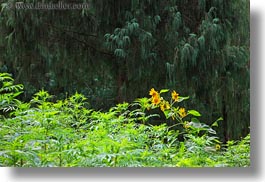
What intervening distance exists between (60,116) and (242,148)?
899 millimetres

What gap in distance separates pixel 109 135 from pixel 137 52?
17.0 inches

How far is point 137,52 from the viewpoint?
4.29 metres

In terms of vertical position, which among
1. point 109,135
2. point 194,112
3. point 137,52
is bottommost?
point 109,135

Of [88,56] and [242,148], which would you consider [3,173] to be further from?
[242,148]

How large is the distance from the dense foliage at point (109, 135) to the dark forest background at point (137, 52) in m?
0.05

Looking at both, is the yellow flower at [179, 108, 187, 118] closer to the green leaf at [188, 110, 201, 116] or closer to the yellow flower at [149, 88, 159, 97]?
the green leaf at [188, 110, 201, 116]

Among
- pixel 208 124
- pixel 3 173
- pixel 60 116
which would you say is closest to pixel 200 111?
pixel 208 124

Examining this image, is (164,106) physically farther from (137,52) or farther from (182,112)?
(137,52)

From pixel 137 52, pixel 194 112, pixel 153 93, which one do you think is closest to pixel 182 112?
pixel 194 112

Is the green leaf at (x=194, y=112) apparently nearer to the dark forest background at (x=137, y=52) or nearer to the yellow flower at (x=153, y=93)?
the dark forest background at (x=137, y=52)

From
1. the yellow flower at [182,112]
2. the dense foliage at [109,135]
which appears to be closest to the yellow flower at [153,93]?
the dense foliage at [109,135]

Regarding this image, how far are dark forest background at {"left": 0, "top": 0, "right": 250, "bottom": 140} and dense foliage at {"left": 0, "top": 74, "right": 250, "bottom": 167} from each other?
49mm

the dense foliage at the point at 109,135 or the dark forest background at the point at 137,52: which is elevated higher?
the dark forest background at the point at 137,52

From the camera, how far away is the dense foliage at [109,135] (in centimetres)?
421
